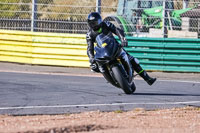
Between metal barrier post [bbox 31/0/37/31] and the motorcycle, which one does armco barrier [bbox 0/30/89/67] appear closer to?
metal barrier post [bbox 31/0/37/31]

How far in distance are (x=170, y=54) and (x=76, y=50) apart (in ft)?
10.0

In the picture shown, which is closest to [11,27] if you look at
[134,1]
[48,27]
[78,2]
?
[48,27]

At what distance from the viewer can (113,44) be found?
33.1 ft

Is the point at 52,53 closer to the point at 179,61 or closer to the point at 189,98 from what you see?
the point at 179,61

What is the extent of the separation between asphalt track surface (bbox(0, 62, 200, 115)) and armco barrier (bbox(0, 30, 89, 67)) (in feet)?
8.89

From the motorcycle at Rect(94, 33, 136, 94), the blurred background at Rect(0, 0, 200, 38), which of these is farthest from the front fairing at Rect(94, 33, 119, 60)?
the blurred background at Rect(0, 0, 200, 38)

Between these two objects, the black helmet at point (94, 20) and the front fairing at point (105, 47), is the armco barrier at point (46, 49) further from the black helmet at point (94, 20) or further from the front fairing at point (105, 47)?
the black helmet at point (94, 20)

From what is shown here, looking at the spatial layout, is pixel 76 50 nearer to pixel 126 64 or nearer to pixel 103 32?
pixel 126 64

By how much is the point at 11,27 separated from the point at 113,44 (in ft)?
28.0

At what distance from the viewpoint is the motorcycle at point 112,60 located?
9992 millimetres

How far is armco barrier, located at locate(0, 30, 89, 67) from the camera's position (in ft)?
55.5

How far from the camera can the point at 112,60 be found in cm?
1013

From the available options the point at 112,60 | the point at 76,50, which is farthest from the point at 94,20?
the point at 76,50

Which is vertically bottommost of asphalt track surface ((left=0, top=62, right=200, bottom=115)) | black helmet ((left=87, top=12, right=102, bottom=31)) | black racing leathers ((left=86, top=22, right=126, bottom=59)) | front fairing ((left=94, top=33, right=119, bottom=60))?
asphalt track surface ((left=0, top=62, right=200, bottom=115))
